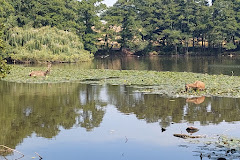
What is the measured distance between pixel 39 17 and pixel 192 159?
2403 inches

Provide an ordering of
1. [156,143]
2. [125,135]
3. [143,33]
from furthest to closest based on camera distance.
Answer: [143,33]
[125,135]
[156,143]

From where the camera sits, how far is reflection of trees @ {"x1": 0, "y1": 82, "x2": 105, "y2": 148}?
16712 millimetres

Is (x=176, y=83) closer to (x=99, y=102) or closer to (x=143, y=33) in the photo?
(x=99, y=102)

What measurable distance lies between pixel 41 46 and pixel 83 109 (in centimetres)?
3831

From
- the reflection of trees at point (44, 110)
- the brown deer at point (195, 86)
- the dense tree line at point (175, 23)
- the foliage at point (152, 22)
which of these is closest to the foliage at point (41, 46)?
the foliage at point (152, 22)

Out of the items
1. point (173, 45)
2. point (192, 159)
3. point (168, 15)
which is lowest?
point (192, 159)

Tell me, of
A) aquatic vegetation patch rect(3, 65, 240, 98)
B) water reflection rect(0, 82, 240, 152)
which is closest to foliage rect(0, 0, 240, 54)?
aquatic vegetation patch rect(3, 65, 240, 98)

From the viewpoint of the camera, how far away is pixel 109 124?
1786 cm

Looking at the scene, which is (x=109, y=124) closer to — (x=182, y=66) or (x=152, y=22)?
(x=182, y=66)

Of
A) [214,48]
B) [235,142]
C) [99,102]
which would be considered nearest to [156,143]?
[235,142]

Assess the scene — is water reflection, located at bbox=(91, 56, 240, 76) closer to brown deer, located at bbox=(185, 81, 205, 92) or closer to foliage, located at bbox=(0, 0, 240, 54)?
brown deer, located at bbox=(185, 81, 205, 92)

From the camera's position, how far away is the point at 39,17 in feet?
230

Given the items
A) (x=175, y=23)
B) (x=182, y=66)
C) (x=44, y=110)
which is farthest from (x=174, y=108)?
(x=175, y=23)

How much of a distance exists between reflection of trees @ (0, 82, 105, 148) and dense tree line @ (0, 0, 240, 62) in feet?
161
